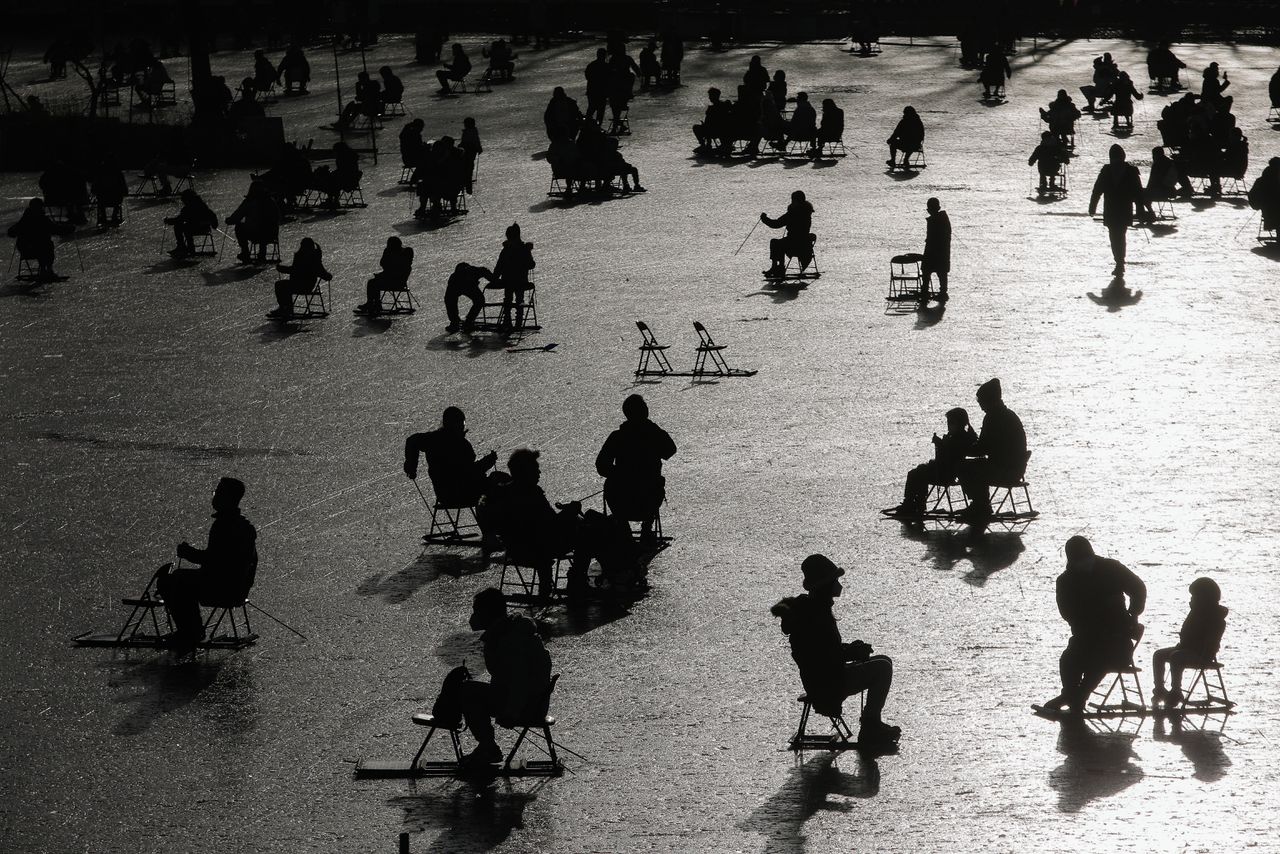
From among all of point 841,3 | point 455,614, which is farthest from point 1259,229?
point 841,3

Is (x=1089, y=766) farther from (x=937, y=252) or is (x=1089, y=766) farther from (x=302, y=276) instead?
(x=302, y=276)

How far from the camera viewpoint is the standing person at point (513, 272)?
20.4 m

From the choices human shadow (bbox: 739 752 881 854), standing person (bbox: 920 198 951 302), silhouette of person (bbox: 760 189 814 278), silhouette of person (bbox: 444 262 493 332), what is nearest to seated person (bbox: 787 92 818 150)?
silhouette of person (bbox: 760 189 814 278)

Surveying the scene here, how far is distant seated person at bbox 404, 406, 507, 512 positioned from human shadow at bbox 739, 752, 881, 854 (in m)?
4.55

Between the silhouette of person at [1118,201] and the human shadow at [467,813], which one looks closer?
the human shadow at [467,813]

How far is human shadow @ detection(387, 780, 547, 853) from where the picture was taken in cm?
840

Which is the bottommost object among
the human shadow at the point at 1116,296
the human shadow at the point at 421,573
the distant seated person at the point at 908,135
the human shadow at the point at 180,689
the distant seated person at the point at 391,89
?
the human shadow at the point at 421,573

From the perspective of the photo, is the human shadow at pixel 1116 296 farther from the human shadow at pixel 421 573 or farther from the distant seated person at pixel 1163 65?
the distant seated person at pixel 1163 65

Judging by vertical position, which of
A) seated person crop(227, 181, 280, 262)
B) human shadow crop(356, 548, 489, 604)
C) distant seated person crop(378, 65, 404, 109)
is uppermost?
→ distant seated person crop(378, 65, 404, 109)

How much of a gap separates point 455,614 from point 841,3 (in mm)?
41327

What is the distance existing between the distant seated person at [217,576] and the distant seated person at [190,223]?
14486mm

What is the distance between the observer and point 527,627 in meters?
9.33

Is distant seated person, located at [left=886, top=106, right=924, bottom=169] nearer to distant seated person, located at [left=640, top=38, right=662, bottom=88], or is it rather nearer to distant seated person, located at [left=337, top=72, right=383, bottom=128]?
distant seated person, located at [left=640, top=38, right=662, bottom=88]

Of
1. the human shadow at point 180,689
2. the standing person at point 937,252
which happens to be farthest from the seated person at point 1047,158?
the human shadow at point 180,689
